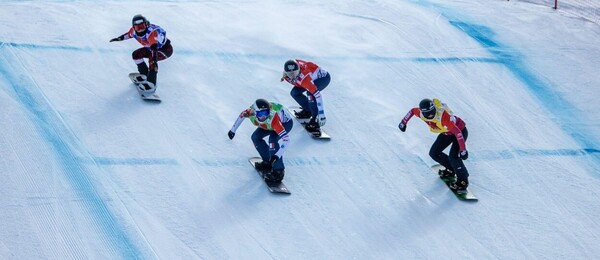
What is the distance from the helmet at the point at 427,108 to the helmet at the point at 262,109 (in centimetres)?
192

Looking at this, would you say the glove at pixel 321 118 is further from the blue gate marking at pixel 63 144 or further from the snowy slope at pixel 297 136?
the blue gate marking at pixel 63 144

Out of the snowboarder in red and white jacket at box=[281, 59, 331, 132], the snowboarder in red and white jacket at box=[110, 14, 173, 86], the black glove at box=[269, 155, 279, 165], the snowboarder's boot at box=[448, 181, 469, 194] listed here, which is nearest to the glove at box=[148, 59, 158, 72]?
the snowboarder in red and white jacket at box=[110, 14, 173, 86]

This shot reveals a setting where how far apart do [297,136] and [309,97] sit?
601 millimetres

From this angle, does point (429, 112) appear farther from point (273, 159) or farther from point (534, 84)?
point (534, 84)

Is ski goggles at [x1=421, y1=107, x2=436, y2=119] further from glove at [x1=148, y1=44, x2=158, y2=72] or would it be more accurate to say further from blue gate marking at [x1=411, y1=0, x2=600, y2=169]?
glove at [x1=148, y1=44, x2=158, y2=72]

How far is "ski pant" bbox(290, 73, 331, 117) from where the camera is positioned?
1202 cm

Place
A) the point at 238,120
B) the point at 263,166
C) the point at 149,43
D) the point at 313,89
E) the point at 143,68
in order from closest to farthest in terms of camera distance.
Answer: the point at 238,120
the point at 263,166
the point at 313,89
the point at 149,43
the point at 143,68

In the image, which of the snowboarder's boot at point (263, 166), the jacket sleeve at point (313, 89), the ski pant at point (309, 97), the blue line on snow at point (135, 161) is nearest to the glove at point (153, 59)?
the blue line on snow at point (135, 161)

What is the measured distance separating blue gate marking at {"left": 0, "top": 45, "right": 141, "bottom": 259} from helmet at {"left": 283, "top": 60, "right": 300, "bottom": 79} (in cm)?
289

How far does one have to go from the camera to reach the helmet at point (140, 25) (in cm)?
1188

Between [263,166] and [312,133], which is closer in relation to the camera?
[263,166]

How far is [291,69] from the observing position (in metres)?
11.5

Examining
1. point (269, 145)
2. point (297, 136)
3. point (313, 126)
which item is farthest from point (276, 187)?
point (313, 126)

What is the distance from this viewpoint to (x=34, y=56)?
42.7ft
